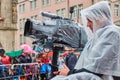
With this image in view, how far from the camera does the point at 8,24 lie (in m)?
31.3

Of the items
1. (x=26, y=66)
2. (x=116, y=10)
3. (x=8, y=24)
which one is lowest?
(x=26, y=66)

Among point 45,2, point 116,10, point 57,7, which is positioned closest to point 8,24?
point 116,10

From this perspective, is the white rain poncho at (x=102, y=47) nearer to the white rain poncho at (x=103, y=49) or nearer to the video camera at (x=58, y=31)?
the white rain poncho at (x=103, y=49)

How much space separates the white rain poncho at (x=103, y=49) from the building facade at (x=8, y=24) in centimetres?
2610

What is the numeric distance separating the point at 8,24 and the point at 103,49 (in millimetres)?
27221

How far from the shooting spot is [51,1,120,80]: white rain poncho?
446 cm

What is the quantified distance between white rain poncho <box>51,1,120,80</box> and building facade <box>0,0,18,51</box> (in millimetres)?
26096

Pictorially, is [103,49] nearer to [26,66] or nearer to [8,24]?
[26,66]

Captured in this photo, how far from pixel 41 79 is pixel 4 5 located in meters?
16.2

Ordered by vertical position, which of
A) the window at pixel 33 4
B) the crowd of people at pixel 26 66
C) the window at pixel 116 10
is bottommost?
the crowd of people at pixel 26 66

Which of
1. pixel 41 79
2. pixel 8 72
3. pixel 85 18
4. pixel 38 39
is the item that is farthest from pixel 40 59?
pixel 85 18

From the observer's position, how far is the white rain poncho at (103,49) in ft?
14.6

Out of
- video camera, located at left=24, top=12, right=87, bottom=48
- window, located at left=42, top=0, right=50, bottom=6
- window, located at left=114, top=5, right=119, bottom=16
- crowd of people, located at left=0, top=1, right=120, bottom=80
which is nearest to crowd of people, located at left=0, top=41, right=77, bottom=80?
video camera, located at left=24, top=12, right=87, bottom=48

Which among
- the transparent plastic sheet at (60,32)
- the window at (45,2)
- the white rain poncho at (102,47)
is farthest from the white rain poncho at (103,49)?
the window at (45,2)
